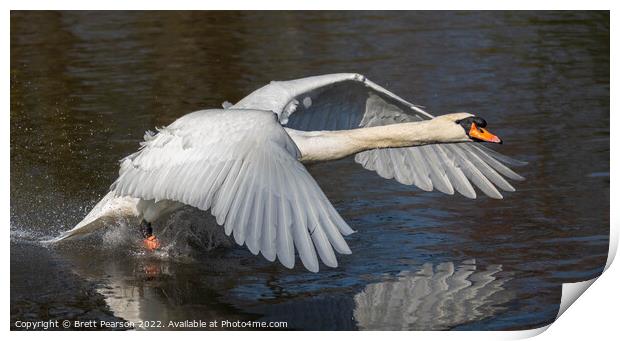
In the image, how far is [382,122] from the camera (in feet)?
36.4

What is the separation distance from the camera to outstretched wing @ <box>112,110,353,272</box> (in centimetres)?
759

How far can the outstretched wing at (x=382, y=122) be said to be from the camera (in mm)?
10336

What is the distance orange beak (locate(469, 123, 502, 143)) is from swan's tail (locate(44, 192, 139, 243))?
308 cm

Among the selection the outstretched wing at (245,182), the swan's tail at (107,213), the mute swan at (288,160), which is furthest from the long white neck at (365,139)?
the swan's tail at (107,213)

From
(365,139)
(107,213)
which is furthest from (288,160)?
(107,213)

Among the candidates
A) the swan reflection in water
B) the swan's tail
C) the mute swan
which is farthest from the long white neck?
the swan's tail

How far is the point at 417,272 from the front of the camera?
930 centimetres

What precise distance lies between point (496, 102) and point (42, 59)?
23.6ft

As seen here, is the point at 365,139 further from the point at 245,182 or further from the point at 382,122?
the point at 382,122

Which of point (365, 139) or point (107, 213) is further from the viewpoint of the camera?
point (107, 213)

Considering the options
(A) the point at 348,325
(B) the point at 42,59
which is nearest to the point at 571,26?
(B) the point at 42,59

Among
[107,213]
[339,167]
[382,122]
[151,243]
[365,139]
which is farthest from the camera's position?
[339,167]

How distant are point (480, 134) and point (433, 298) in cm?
141

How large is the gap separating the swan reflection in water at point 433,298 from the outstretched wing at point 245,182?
95 centimetres
